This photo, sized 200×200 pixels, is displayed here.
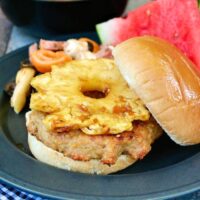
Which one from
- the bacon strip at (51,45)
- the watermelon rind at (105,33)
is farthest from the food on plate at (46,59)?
the watermelon rind at (105,33)

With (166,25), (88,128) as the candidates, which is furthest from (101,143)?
(166,25)

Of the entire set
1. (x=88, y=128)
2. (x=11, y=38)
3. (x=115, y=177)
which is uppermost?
(x=88, y=128)

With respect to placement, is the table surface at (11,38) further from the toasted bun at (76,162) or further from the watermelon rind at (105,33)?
the toasted bun at (76,162)

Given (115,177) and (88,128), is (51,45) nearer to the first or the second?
(88,128)

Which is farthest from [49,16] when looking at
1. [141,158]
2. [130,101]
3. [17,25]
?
[141,158]

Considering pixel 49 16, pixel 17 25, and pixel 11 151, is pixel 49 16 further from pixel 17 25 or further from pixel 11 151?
pixel 11 151

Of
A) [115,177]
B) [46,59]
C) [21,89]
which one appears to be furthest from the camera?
[46,59]
